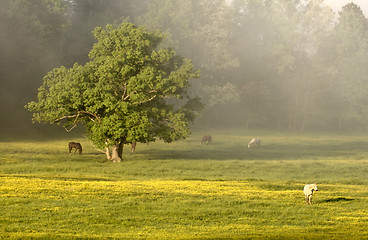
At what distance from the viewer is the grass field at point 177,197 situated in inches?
868

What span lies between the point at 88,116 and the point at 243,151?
2435cm

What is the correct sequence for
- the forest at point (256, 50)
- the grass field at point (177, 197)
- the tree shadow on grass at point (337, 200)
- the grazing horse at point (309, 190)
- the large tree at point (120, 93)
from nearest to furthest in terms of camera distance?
the grass field at point (177, 197)
the grazing horse at point (309, 190)
the tree shadow on grass at point (337, 200)
the large tree at point (120, 93)
the forest at point (256, 50)

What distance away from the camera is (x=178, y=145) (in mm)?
77500

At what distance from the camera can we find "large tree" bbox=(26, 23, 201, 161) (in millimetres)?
51750

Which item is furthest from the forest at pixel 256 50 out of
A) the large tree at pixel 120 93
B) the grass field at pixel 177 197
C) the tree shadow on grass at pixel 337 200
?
the tree shadow on grass at pixel 337 200

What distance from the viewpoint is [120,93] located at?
55.9 meters

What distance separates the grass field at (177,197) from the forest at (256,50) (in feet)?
163

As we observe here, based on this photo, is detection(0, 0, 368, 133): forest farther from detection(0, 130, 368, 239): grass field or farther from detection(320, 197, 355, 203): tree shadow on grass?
detection(320, 197, 355, 203): tree shadow on grass

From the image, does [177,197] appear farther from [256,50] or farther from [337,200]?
[256,50]

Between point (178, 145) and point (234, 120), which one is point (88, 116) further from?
point (234, 120)

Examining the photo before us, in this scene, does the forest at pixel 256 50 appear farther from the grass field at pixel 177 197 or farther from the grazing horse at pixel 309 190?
the grazing horse at pixel 309 190

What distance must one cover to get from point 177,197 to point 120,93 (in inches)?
1022


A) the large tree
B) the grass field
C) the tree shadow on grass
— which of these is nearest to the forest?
the large tree

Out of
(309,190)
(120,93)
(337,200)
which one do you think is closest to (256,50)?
(120,93)
